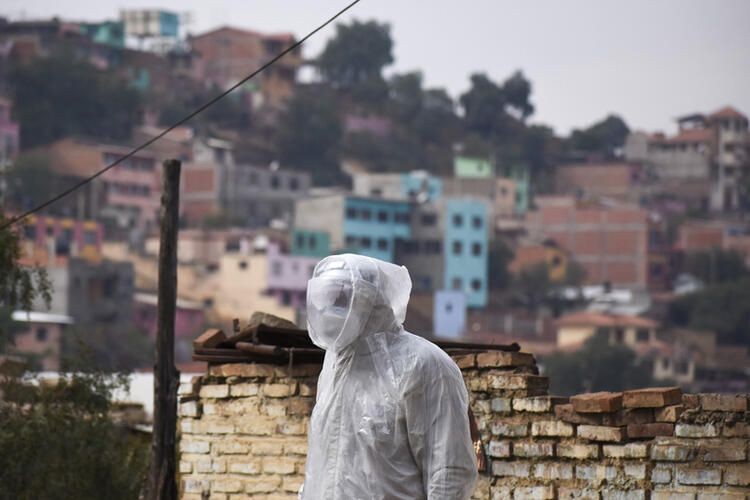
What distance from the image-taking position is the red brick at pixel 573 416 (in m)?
7.20

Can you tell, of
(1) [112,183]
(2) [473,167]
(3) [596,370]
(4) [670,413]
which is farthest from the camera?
(2) [473,167]

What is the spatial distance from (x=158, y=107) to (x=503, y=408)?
112339 mm

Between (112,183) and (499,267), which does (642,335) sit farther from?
(112,183)

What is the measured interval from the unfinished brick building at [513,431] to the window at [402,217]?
86.5m

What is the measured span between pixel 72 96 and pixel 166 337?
101m

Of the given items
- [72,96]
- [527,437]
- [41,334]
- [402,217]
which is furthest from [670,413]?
[72,96]

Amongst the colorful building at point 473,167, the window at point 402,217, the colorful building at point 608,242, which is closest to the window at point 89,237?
the window at point 402,217

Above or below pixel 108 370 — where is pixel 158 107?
above

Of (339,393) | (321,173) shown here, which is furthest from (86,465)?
(321,173)

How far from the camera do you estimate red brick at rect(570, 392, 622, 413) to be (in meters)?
7.02

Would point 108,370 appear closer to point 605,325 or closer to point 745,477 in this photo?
point 745,477

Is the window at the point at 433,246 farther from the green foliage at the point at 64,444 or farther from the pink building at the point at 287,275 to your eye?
the green foliage at the point at 64,444

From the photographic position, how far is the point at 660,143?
440ft

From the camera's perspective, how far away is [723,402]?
673 centimetres
